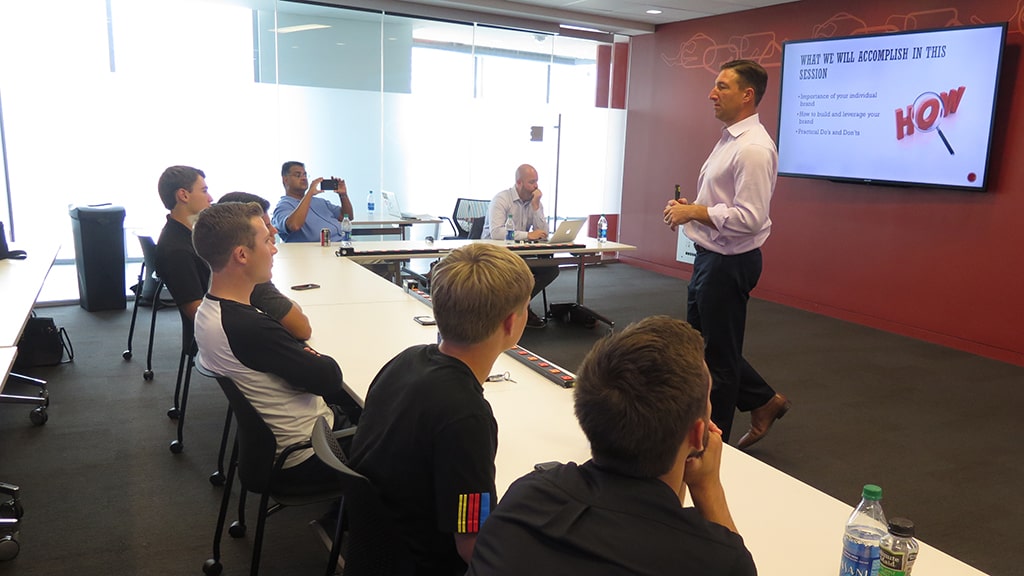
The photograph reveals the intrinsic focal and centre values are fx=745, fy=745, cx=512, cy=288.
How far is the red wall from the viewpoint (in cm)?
522

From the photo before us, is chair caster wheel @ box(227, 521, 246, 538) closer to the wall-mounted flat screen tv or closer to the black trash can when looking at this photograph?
the black trash can

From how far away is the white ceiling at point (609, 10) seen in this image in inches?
274

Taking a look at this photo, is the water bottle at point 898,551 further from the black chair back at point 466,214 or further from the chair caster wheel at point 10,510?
the black chair back at point 466,214

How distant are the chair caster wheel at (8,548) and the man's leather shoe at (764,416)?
2950mm

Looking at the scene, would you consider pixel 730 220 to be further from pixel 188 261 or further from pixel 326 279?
pixel 188 261

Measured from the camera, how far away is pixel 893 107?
18.5 feet

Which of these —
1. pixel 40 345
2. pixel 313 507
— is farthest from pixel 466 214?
pixel 313 507

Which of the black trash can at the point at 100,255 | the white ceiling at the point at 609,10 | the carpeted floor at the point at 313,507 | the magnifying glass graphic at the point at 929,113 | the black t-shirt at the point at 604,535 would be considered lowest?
the carpeted floor at the point at 313,507

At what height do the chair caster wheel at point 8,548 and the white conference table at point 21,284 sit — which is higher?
the white conference table at point 21,284

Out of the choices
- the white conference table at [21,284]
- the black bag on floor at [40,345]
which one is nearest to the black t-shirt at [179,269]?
the white conference table at [21,284]

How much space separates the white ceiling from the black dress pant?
14.4 ft

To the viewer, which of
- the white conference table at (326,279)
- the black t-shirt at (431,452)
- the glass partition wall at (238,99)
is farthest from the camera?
the glass partition wall at (238,99)

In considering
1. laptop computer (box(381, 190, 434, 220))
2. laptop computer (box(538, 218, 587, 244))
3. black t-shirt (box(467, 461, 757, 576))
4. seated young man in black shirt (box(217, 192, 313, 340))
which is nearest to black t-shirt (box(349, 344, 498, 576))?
black t-shirt (box(467, 461, 757, 576))

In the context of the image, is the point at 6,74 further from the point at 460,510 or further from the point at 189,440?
the point at 460,510
